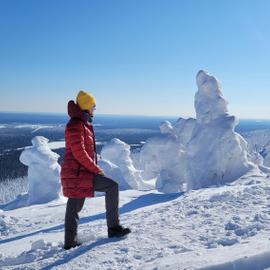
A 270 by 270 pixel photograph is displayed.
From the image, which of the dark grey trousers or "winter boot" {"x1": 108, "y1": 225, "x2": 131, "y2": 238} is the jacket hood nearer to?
the dark grey trousers

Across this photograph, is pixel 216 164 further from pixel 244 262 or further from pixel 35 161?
pixel 244 262

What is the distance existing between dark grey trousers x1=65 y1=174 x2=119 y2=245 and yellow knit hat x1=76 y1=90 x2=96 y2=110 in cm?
84

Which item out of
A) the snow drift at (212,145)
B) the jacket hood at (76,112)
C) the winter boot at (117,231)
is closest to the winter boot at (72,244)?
the winter boot at (117,231)

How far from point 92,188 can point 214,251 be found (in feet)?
5.64

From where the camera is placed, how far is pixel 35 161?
79.8 feet

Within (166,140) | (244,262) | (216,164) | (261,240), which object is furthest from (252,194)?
(166,140)

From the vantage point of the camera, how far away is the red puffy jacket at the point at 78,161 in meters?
4.70

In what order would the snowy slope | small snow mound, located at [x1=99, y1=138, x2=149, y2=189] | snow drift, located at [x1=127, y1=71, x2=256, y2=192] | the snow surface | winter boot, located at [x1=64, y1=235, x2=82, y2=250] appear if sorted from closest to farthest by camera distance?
the snowy slope, the snow surface, winter boot, located at [x1=64, y1=235, x2=82, y2=250], snow drift, located at [x1=127, y1=71, x2=256, y2=192], small snow mound, located at [x1=99, y1=138, x2=149, y2=189]

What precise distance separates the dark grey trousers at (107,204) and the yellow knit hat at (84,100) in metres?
0.84

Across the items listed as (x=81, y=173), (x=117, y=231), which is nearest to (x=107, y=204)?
(x=117, y=231)

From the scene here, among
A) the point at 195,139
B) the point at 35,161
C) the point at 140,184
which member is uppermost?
the point at 195,139

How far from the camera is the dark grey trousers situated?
488 centimetres

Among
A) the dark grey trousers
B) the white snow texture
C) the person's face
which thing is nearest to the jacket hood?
the person's face

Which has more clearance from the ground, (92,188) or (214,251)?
(92,188)
